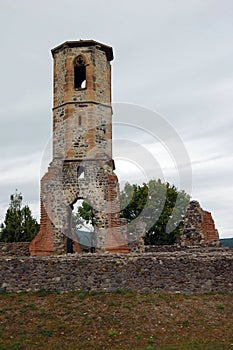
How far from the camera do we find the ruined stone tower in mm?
20938

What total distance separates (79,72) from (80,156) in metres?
5.18

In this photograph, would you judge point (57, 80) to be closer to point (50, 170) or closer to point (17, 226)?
point (50, 170)

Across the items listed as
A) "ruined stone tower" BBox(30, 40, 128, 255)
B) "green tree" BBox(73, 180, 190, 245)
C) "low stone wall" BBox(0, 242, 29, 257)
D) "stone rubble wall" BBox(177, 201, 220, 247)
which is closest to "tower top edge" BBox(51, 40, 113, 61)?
"ruined stone tower" BBox(30, 40, 128, 255)

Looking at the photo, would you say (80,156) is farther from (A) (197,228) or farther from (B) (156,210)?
(B) (156,210)

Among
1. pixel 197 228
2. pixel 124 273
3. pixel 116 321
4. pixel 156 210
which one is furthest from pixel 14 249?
pixel 156 210

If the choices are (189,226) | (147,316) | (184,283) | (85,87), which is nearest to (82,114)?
(85,87)

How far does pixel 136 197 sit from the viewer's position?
4278 centimetres

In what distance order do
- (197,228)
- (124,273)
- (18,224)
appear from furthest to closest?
(18,224) < (197,228) < (124,273)

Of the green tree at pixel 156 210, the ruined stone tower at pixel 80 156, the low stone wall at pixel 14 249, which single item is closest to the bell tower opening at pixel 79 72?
the ruined stone tower at pixel 80 156

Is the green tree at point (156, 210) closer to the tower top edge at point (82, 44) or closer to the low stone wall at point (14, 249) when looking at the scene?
the low stone wall at point (14, 249)

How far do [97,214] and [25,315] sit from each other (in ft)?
25.7

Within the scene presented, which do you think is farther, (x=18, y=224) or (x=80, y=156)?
(x=18, y=224)

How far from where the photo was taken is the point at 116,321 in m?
13.5

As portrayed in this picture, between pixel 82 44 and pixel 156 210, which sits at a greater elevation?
pixel 82 44
